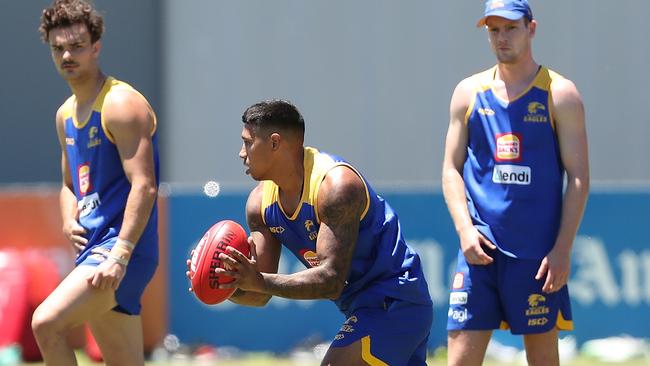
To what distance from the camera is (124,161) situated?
597 cm

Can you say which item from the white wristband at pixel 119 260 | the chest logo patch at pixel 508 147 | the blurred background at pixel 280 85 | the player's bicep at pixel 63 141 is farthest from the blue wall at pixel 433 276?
the white wristband at pixel 119 260

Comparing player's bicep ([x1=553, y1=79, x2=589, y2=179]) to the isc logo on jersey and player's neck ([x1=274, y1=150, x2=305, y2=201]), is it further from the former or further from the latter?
the isc logo on jersey

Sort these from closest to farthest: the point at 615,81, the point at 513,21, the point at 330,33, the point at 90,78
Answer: the point at 513,21 → the point at 90,78 → the point at 615,81 → the point at 330,33

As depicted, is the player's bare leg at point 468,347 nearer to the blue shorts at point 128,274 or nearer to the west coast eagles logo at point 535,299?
the west coast eagles logo at point 535,299

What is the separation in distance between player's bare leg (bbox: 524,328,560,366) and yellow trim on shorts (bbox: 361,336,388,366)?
1.02m

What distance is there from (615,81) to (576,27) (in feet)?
2.35

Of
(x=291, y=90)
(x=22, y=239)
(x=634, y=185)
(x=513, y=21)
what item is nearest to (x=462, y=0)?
(x=291, y=90)

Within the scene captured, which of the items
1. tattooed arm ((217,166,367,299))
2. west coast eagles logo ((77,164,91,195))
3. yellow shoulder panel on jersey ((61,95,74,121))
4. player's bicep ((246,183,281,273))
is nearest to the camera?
tattooed arm ((217,166,367,299))

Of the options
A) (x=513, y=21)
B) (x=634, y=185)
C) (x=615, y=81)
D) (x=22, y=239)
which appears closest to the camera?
(x=513, y=21)

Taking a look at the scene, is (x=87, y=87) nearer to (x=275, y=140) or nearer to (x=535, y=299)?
(x=275, y=140)

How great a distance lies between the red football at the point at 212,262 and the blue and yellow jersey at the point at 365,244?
0.29 meters

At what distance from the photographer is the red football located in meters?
4.98

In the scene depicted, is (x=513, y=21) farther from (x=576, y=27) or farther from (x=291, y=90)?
(x=291, y=90)

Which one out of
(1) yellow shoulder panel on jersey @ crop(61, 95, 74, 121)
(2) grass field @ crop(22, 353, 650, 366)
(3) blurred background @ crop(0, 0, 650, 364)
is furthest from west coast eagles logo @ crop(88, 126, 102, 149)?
(3) blurred background @ crop(0, 0, 650, 364)
